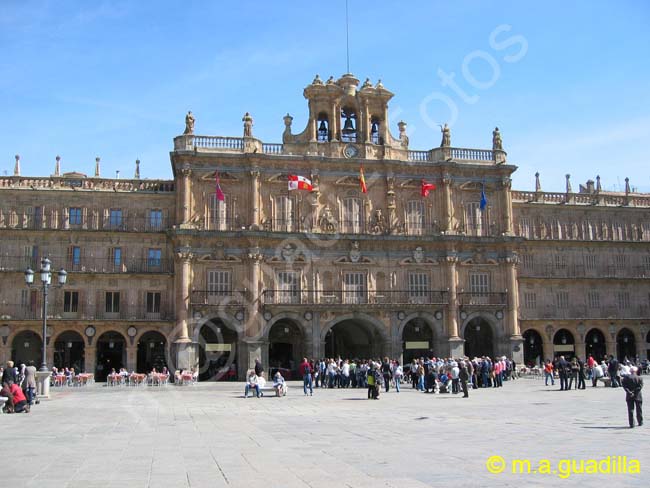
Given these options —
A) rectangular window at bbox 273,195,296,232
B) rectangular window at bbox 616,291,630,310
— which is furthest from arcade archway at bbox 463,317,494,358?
rectangular window at bbox 273,195,296,232

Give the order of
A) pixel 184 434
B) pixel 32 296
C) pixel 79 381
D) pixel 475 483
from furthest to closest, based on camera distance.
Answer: pixel 32 296 → pixel 79 381 → pixel 184 434 → pixel 475 483

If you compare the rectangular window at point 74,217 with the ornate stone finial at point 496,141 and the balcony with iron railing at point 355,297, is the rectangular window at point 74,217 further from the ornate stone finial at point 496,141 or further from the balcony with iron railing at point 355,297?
the ornate stone finial at point 496,141

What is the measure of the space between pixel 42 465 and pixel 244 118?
41.8 m

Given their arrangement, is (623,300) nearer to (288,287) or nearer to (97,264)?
(288,287)

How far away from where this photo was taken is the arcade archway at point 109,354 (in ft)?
A: 170

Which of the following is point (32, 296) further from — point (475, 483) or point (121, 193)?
point (475, 483)

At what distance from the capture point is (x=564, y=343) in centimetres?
5903

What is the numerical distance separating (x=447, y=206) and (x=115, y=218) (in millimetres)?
23652

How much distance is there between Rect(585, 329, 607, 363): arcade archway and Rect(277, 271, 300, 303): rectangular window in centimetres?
2438

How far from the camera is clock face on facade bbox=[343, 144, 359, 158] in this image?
53688mm

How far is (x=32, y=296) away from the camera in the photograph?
4962cm

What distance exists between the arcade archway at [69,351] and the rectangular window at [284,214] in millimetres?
15736

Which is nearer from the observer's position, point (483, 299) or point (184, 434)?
point (184, 434)

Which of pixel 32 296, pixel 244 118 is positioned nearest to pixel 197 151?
pixel 244 118
